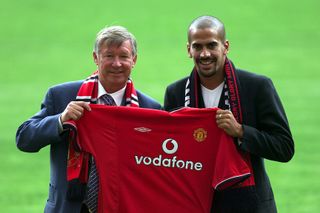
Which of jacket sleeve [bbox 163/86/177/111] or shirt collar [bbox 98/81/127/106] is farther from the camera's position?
jacket sleeve [bbox 163/86/177/111]

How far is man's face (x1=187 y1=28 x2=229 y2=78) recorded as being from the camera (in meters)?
5.88

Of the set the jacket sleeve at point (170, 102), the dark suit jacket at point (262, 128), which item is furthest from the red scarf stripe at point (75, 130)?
the dark suit jacket at point (262, 128)

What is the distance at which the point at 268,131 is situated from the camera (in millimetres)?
5871

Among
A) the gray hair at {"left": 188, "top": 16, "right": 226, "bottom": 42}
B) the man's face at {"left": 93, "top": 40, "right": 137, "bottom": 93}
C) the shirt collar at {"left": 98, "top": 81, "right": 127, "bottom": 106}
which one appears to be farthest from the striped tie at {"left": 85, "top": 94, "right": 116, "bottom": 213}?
the gray hair at {"left": 188, "top": 16, "right": 226, "bottom": 42}

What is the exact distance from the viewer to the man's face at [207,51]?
588 cm

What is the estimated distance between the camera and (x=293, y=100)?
18.7 m

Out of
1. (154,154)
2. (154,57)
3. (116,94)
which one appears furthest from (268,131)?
(154,57)

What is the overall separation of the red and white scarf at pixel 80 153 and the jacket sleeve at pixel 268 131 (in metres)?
0.76

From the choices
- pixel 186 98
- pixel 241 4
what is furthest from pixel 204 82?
pixel 241 4

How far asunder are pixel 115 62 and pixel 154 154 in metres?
0.63

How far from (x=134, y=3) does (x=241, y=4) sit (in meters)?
3.31

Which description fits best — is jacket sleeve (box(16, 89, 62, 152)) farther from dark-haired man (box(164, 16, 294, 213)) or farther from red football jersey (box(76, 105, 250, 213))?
dark-haired man (box(164, 16, 294, 213))

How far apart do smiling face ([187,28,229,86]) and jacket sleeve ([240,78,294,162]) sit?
0.98ft

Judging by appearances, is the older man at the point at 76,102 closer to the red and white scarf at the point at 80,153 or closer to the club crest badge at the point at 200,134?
the red and white scarf at the point at 80,153
